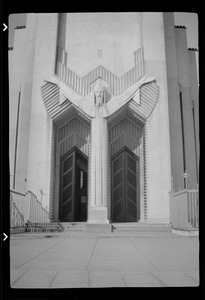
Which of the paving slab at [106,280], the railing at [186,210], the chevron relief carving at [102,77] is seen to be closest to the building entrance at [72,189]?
the chevron relief carving at [102,77]

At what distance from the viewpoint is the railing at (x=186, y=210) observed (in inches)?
370

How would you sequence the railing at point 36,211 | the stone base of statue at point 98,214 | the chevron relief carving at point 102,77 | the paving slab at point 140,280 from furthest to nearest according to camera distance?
the chevron relief carving at point 102,77
the railing at point 36,211
the stone base of statue at point 98,214
the paving slab at point 140,280

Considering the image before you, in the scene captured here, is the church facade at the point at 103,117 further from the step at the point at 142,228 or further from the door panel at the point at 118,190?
the step at the point at 142,228

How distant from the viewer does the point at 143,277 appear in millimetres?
3043

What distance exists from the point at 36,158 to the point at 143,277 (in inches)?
426

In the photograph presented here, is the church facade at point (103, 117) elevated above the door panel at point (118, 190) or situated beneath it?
elevated above

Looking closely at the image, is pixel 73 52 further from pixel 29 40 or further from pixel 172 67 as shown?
pixel 172 67

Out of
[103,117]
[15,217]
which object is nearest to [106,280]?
[15,217]

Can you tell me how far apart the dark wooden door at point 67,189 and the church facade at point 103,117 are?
0.15ft

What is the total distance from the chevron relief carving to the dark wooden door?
308 cm

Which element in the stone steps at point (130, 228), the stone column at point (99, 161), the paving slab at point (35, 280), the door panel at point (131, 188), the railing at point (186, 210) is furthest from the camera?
the door panel at point (131, 188)

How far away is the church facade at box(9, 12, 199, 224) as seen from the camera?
1314cm

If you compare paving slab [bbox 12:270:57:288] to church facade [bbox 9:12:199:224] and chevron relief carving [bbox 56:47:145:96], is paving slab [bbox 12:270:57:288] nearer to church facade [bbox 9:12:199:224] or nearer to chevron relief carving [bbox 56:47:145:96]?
church facade [bbox 9:12:199:224]
